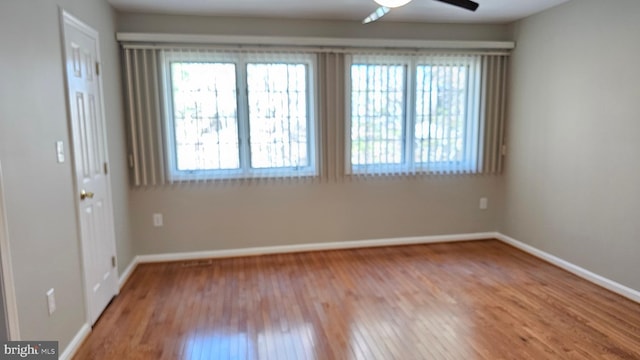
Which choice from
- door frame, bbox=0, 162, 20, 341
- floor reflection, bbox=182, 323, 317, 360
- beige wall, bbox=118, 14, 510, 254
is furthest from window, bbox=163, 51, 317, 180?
door frame, bbox=0, 162, 20, 341

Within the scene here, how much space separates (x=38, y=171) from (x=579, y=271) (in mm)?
4089

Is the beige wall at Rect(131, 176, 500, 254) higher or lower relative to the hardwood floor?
higher

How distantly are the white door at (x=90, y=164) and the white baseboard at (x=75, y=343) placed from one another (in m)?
0.09

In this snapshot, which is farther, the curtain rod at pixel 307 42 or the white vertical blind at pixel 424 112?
the white vertical blind at pixel 424 112

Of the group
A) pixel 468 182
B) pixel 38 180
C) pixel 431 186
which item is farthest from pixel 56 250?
pixel 468 182

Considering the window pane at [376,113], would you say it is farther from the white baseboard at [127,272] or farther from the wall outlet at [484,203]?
the white baseboard at [127,272]

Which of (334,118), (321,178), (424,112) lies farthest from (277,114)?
(424,112)

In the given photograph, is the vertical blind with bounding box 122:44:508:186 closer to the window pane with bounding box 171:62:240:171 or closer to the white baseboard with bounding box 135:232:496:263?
the window pane with bounding box 171:62:240:171

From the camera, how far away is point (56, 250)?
2.17 metres

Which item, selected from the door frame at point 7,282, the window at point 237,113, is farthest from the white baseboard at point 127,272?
the door frame at point 7,282

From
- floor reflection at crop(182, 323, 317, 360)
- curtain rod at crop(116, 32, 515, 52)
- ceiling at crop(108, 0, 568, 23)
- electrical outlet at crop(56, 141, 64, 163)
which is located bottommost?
floor reflection at crop(182, 323, 317, 360)

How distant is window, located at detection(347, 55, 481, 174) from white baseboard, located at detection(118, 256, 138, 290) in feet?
7.67

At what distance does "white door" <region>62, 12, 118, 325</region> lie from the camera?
8.14ft

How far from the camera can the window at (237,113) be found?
12.2ft
